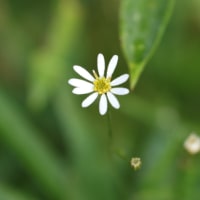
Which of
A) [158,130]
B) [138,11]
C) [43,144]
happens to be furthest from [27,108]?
[138,11]

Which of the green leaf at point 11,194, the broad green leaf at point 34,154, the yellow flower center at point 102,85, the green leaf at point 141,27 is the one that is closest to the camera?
the yellow flower center at point 102,85

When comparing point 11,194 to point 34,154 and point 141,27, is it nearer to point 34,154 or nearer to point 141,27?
point 34,154

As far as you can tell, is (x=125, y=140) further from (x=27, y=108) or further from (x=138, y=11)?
(x=138, y=11)

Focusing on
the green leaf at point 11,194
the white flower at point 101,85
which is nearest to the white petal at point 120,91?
the white flower at point 101,85

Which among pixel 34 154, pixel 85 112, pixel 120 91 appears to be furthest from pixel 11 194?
pixel 120 91

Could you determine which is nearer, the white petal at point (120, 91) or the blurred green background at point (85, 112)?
the white petal at point (120, 91)

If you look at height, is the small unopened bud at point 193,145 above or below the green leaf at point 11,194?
above

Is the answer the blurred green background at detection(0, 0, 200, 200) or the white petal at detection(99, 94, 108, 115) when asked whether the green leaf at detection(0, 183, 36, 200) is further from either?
the white petal at detection(99, 94, 108, 115)

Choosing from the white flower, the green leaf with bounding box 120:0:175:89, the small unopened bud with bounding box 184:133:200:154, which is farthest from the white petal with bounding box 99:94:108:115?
the small unopened bud with bounding box 184:133:200:154

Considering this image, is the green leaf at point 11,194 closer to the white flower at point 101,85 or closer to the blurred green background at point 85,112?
the blurred green background at point 85,112
